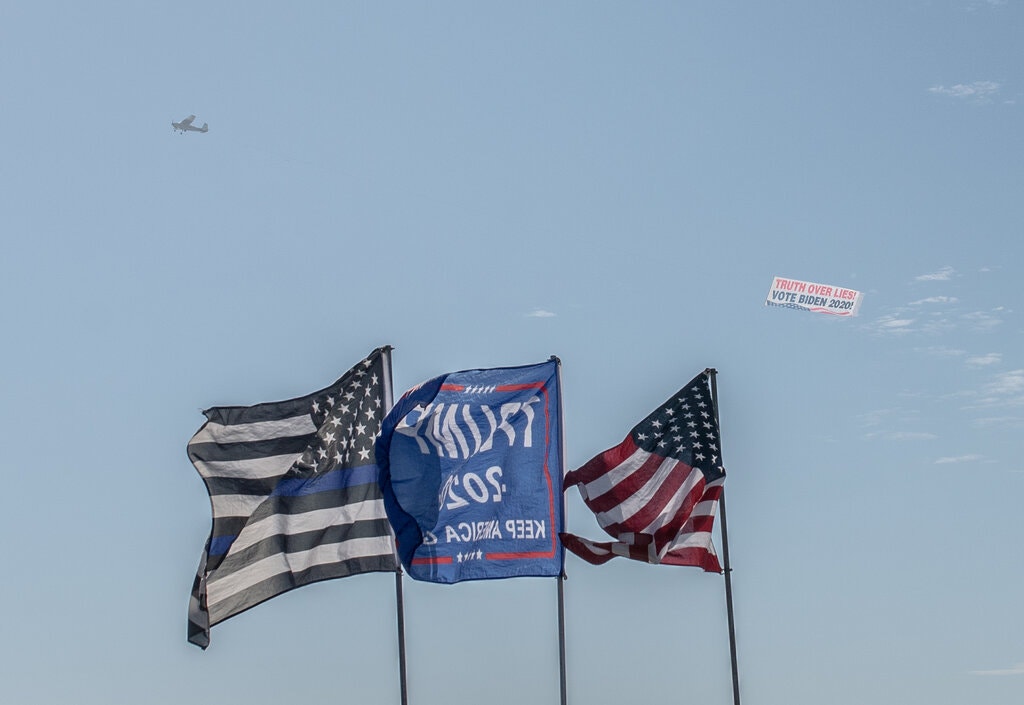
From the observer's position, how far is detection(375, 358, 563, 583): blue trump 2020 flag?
3409cm

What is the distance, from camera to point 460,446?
3484 centimetres

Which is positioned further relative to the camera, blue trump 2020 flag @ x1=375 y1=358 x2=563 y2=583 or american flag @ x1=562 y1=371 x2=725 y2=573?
american flag @ x1=562 y1=371 x2=725 y2=573

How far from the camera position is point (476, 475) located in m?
34.7

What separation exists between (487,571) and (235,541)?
5.37 m

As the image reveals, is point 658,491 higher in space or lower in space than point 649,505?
higher

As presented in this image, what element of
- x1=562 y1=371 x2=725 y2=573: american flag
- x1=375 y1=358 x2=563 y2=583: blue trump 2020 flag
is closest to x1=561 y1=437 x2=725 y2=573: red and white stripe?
x1=562 y1=371 x2=725 y2=573: american flag

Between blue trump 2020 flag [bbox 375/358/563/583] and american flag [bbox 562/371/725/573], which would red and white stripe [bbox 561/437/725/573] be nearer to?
american flag [bbox 562/371/725/573]

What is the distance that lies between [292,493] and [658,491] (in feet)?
26.4

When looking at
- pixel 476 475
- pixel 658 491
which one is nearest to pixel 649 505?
pixel 658 491

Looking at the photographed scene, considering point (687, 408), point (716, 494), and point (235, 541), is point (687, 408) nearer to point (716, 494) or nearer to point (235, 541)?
point (716, 494)

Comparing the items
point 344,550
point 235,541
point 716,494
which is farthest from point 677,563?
point 235,541

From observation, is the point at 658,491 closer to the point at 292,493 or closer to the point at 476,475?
the point at 476,475

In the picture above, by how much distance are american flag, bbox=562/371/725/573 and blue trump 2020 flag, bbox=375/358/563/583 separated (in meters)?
0.84

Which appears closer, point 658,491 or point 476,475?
point 476,475
